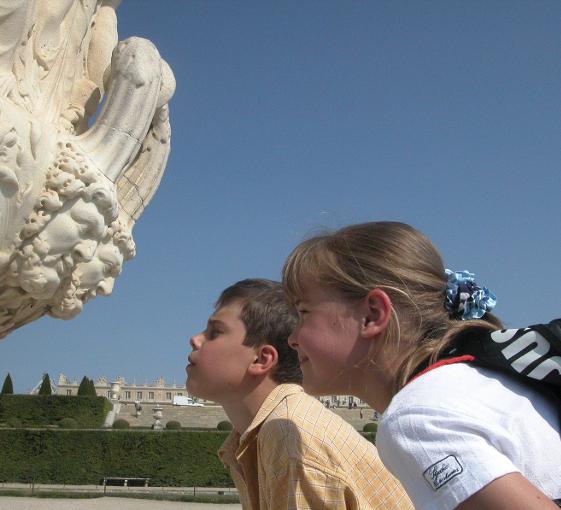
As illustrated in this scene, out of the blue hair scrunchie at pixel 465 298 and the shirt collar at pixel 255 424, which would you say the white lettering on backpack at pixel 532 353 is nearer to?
the blue hair scrunchie at pixel 465 298

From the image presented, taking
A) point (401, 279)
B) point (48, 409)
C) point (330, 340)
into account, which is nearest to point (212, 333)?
point (330, 340)

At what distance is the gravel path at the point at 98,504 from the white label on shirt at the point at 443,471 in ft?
35.0

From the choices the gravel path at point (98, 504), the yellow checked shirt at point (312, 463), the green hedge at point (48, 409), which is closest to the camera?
the yellow checked shirt at point (312, 463)

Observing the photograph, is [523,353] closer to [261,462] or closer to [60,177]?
[261,462]

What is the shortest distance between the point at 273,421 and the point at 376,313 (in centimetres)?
77

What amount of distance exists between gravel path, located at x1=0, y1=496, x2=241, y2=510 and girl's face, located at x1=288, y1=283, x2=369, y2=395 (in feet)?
33.7

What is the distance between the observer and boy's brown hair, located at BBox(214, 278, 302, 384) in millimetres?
2420

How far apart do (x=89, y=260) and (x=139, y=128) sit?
610mm

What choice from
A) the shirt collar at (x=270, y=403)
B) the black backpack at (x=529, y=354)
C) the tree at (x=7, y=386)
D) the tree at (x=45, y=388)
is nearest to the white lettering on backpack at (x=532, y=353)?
the black backpack at (x=529, y=354)

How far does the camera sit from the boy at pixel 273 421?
5.97 feet

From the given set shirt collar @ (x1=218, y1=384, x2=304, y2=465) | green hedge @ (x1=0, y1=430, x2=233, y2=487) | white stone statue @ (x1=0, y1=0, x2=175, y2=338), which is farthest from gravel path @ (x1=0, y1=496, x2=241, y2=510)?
shirt collar @ (x1=218, y1=384, x2=304, y2=465)

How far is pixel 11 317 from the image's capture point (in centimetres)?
276

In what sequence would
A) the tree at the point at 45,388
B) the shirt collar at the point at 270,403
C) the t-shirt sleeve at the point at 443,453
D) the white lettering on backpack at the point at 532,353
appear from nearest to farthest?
the t-shirt sleeve at the point at 443,453
the white lettering on backpack at the point at 532,353
the shirt collar at the point at 270,403
the tree at the point at 45,388

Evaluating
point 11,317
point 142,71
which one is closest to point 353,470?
point 11,317
